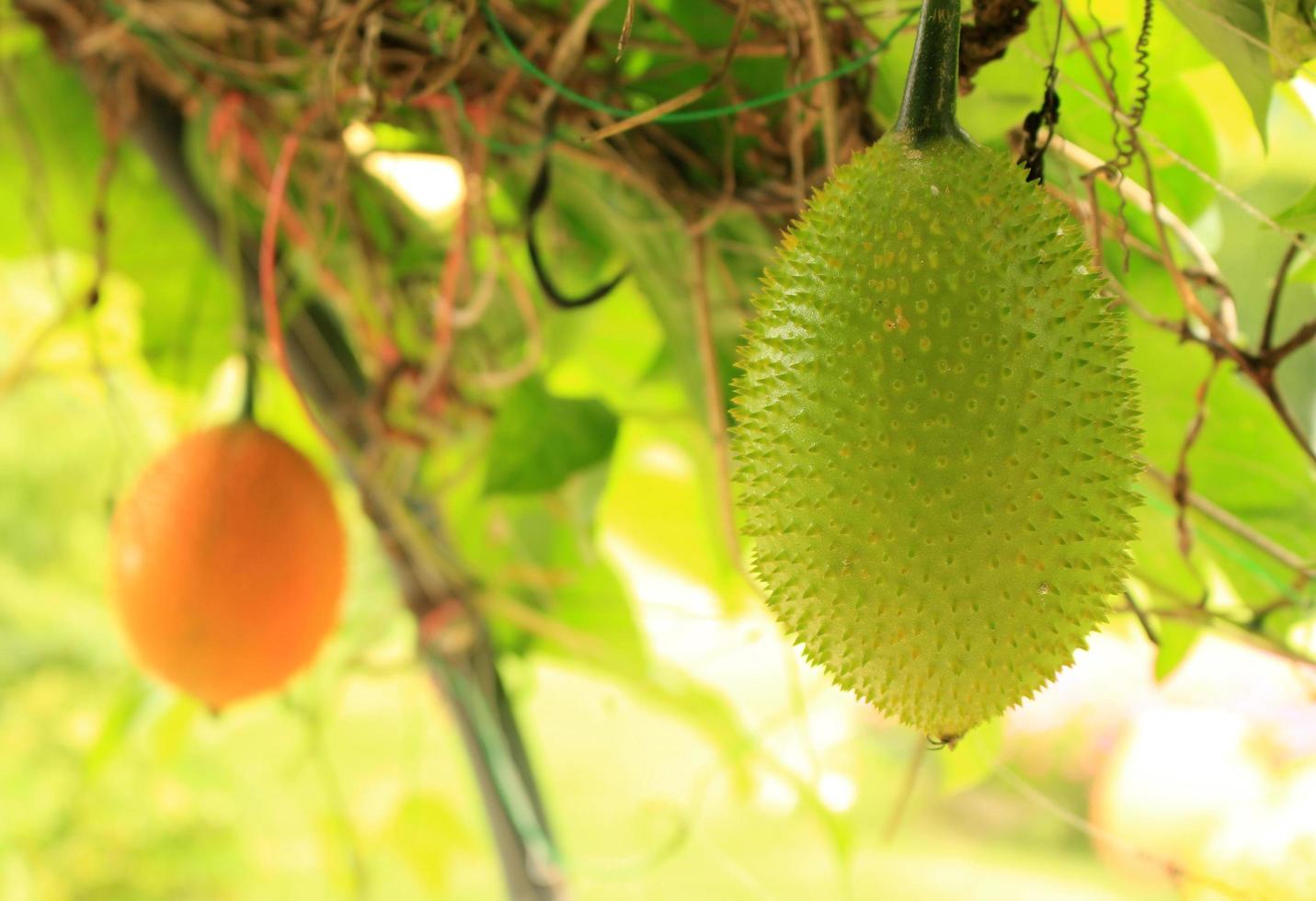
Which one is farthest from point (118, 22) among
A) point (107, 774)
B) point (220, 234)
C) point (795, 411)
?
point (107, 774)

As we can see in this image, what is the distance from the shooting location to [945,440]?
207mm

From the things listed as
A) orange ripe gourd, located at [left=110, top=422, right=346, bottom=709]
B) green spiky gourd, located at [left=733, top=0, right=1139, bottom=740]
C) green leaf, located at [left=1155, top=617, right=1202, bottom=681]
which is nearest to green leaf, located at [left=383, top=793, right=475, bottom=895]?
orange ripe gourd, located at [left=110, top=422, right=346, bottom=709]

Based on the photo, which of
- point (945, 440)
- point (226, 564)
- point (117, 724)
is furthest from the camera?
point (117, 724)

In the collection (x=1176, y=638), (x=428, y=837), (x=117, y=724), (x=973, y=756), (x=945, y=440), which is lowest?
(x=428, y=837)

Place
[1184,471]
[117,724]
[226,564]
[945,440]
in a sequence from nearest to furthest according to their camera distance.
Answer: [945,440], [1184,471], [226,564], [117,724]

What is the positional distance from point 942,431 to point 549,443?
0.30 metres

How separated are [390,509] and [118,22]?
26 cm

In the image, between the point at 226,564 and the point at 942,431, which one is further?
the point at 226,564

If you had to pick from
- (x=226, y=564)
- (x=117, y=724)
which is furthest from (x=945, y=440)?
(x=117, y=724)

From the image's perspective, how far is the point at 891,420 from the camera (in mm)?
211

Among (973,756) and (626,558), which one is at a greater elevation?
(973,756)

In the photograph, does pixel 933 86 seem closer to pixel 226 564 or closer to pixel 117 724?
pixel 226 564

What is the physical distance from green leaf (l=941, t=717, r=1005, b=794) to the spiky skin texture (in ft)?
0.78

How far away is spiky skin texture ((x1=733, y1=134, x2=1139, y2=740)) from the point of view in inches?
8.2
